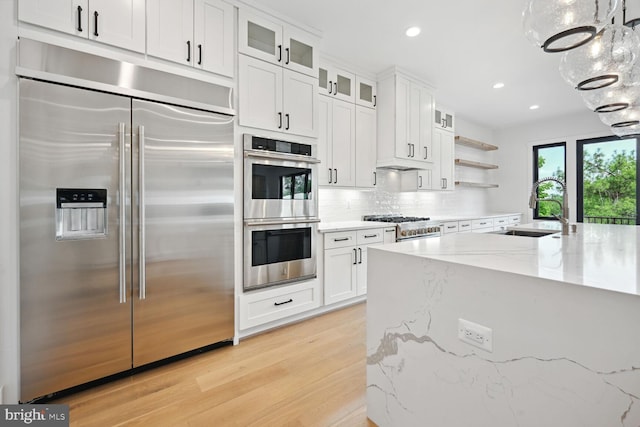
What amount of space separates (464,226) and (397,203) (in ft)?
3.87

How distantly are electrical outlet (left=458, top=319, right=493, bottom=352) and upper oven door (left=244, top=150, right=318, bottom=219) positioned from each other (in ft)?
5.92

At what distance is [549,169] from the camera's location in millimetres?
5598

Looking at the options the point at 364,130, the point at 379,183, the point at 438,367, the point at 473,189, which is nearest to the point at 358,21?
the point at 364,130

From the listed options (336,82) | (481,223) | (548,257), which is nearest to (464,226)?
(481,223)

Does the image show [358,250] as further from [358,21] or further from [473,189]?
[473,189]

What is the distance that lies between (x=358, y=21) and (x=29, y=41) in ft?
7.93

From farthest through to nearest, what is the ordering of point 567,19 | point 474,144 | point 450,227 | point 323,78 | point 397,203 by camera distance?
point 474,144, point 397,203, point 450,227, point 323,78, point 567,19

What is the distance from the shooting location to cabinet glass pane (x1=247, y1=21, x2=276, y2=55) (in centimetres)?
245

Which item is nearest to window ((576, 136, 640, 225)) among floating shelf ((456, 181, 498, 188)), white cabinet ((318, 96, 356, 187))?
floating shelf ((456, 181, 498, 188))

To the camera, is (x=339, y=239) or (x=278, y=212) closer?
(x=278, y=212)

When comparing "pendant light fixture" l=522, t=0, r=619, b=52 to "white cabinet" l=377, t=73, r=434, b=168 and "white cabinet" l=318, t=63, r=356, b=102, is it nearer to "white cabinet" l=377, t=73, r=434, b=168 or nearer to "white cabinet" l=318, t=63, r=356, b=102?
"white cabinet" l=318, t=63, r=356, b=102

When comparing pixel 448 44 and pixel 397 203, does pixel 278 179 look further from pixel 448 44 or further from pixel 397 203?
pixel 397 203

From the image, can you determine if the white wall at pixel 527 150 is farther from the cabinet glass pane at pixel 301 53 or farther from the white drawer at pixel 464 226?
the cabinet glass pane at pixel 301 53

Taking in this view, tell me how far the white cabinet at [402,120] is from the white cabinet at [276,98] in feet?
4.10
